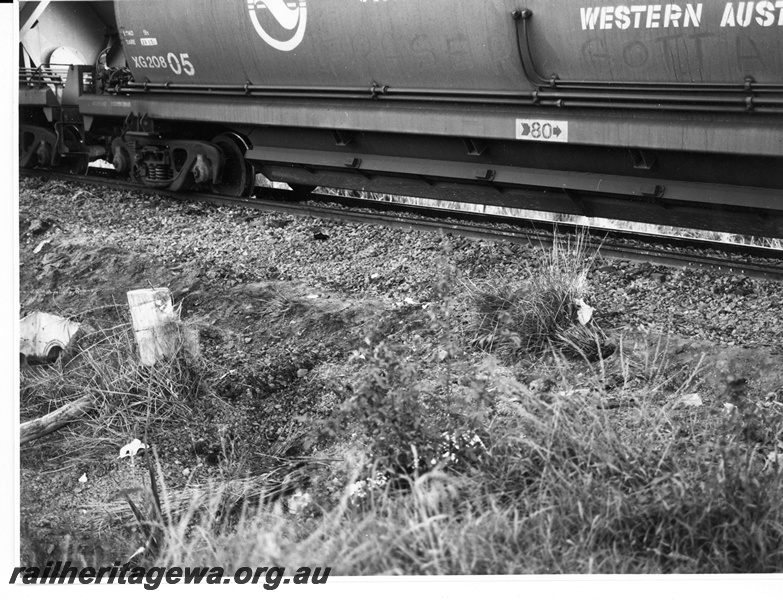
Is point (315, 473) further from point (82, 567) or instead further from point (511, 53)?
point (511, 53)

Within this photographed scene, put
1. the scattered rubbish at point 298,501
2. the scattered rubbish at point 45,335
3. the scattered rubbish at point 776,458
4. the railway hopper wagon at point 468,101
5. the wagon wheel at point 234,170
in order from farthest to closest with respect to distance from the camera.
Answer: the wagon wheel at point 234,170, the scattered rubbish at point 45,335, the railway hopper wagon at point 468,101, the scattered rubbish at point 298,501, the scattered rubbish at point 776,458

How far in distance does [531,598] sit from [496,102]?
420cm

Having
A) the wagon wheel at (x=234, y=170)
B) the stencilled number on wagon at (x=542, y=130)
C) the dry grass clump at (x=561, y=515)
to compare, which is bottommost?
the dry grass clump at (x=561, y=515)

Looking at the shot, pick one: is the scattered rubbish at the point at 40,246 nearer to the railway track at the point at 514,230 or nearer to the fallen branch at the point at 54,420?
the railway track at the point at 514,230

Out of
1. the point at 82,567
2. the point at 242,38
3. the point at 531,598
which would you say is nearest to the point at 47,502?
the point at 82,567

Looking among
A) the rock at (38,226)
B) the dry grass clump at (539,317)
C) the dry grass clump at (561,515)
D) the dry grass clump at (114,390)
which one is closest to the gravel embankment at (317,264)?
the rock at (38,226)

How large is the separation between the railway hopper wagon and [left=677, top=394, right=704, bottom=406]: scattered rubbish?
6.55ft

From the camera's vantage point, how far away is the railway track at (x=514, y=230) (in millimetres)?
5617

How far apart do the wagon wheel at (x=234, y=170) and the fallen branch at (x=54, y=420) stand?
4.01 m

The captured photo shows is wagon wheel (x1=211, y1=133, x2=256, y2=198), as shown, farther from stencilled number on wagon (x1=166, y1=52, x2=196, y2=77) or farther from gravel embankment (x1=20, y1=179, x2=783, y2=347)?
stencilled number on wagon (x1=166, y1=52, x2=196, y2=77)

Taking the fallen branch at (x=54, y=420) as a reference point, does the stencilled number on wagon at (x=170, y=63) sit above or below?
above

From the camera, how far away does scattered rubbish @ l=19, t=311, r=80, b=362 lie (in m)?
5.44

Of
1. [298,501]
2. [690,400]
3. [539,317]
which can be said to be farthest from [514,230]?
[298,501]

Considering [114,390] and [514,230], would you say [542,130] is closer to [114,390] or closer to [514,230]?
[514,230]
